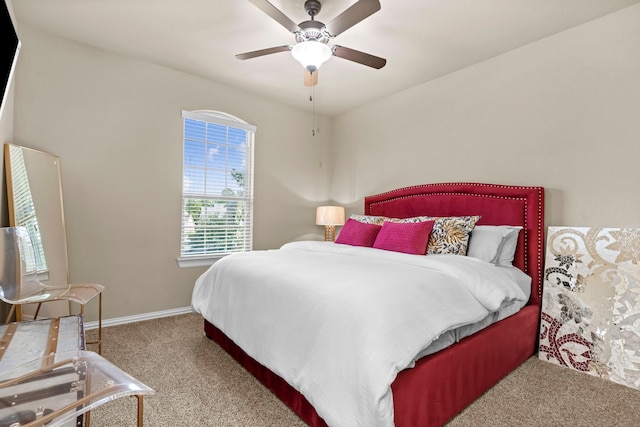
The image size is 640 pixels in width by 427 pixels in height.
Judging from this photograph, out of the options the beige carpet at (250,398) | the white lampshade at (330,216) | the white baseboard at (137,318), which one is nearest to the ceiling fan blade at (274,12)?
the beige carpet at (250,398)

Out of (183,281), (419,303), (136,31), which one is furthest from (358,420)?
(136,31)

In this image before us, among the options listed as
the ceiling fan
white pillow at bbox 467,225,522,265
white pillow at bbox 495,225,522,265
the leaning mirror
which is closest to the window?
the leaning mirror

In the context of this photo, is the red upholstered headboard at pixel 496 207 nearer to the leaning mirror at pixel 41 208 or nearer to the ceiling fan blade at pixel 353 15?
the ceiling fan blade at pixel 353 15

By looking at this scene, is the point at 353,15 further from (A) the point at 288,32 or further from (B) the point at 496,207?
(B) the point at 496,207

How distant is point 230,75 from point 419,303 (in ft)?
10.2

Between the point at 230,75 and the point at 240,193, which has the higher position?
the point at 230,75

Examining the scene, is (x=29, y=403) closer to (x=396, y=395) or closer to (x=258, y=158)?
(x=396, y=395)

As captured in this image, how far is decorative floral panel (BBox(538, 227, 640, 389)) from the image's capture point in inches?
83.7

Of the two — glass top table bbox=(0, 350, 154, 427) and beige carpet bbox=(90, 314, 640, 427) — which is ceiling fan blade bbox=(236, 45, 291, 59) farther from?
beige carpet bbox=(90, 314, 640, 427)

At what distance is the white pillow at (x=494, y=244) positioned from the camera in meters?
2.56

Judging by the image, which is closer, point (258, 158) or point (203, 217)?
point (203, 217)

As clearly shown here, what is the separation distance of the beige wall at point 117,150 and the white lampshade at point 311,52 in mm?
1860

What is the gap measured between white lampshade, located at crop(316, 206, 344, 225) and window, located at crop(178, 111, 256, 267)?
3.01ft

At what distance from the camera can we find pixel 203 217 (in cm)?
368
